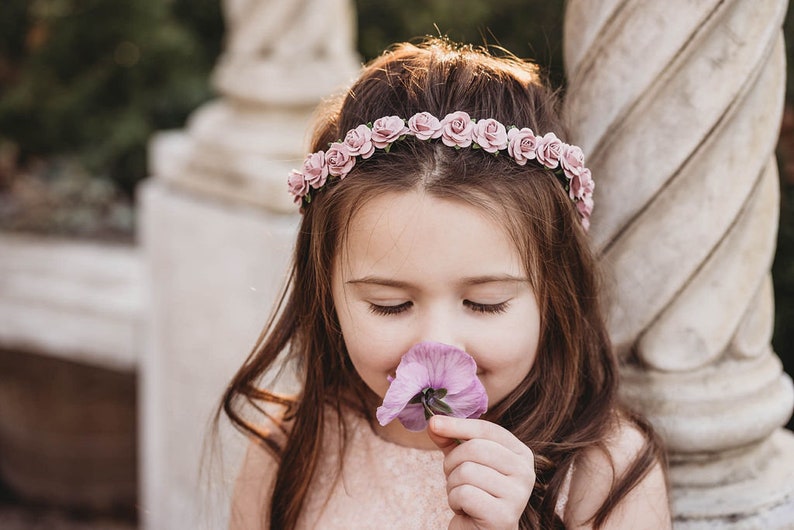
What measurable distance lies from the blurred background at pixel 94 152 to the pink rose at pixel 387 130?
5.83ft

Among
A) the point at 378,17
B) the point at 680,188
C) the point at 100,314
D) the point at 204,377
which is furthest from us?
the point at 378,17

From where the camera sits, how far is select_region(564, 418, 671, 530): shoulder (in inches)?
60.4

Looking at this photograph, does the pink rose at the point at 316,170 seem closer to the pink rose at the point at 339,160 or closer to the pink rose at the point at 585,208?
the pink rose at the point at 339,160

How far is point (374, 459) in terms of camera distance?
1772mm

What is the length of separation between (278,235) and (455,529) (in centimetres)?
142

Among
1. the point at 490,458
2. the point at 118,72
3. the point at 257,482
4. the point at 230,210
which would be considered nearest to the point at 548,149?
the point at 490,458

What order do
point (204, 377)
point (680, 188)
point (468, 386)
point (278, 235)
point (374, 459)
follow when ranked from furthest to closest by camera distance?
point (204, 377)
point (278, 235)
point (374, 459)
point (680, 188)
point (468, 386)

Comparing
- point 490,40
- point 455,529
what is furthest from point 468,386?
point 490,40

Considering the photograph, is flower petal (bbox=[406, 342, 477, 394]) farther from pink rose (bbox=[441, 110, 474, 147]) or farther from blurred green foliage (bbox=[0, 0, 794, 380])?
blurred green foliage (bbox=[0, 0, 794, 380])

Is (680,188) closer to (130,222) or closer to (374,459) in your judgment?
(374,459)

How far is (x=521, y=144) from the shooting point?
4.94 feet

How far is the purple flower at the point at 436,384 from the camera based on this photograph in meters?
1.37

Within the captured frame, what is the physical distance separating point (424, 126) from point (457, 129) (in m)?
0.05

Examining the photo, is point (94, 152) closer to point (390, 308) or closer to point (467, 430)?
point (390, 308)
